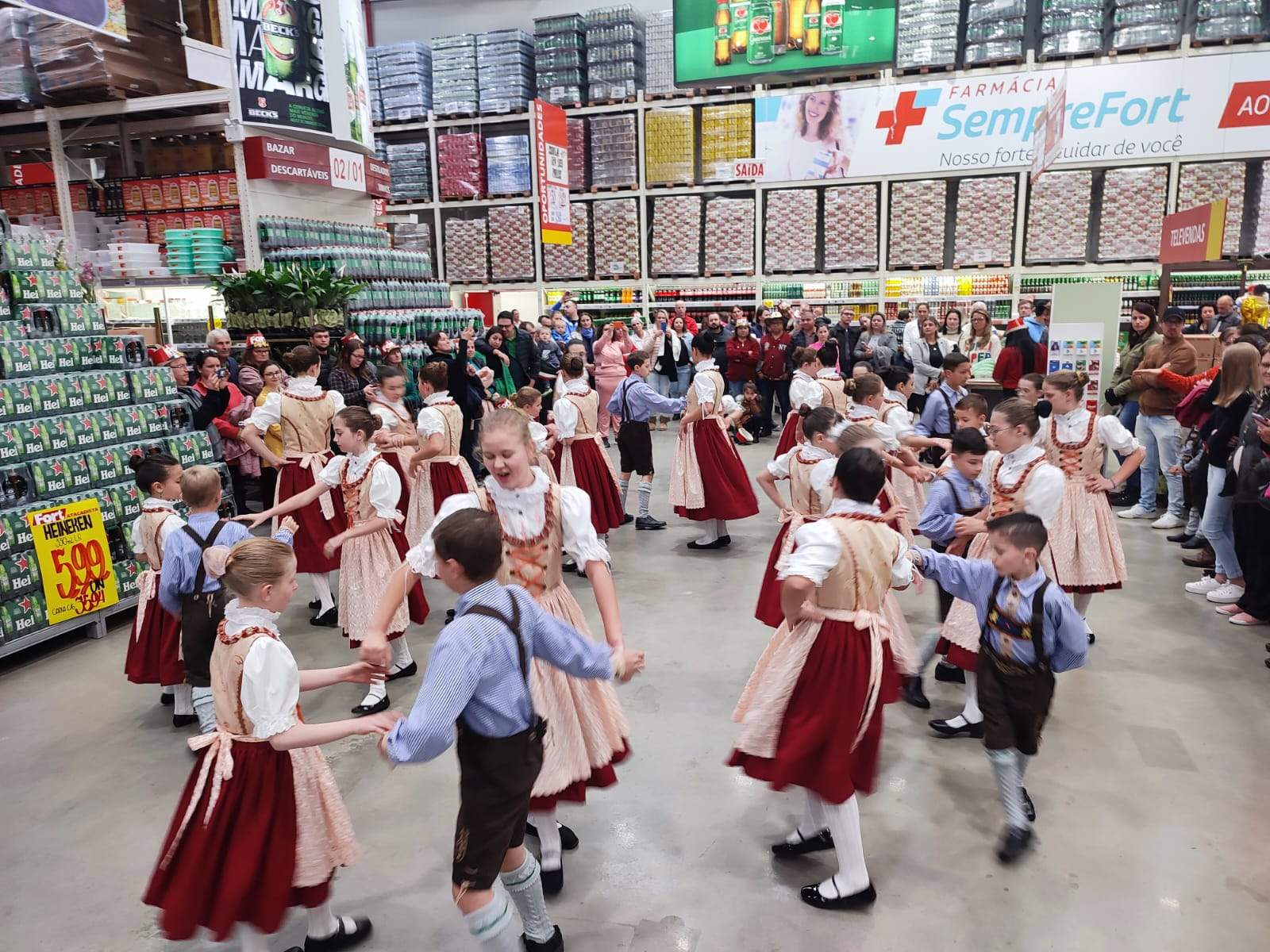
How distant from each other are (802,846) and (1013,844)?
65cm

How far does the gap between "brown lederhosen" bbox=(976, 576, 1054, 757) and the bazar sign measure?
761 centimetres

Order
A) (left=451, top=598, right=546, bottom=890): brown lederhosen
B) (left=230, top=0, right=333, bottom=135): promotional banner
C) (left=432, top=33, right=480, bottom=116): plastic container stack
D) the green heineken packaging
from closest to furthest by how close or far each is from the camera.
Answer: (left=451, top=598, right=546, bottom=890): brown lederhosen, the green heineken packaging, (left=230, top=0, right=333, bottom=135): promotional banner, (left=432, top=33, right=480, bottom=116): plastic container stack

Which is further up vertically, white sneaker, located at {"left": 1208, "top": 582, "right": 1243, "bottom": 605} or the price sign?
the price sign

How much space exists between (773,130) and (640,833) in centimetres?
1108

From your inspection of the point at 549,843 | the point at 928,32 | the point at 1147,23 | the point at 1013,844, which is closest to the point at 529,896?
the point at 549,843

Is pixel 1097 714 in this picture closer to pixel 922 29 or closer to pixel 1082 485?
pixel 1082 485

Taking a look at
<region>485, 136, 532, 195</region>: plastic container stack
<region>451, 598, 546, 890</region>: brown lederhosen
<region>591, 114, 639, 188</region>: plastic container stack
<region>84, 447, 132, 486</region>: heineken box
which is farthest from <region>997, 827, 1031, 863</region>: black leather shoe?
<region>485, 136, 532, 195</region>: plastic container stack

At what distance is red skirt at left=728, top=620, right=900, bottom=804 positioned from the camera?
7.91 ft

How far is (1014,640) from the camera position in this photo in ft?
8.83

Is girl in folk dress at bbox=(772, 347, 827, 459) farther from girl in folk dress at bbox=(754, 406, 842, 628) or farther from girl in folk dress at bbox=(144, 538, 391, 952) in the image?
girl in folk dress at bbox=(144, 538, 391, 952)

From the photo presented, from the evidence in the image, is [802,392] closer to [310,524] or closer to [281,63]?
[310,524]

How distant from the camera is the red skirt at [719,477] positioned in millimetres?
6082

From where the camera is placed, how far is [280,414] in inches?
195

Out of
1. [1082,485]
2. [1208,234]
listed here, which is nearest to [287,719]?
[1082,485]
